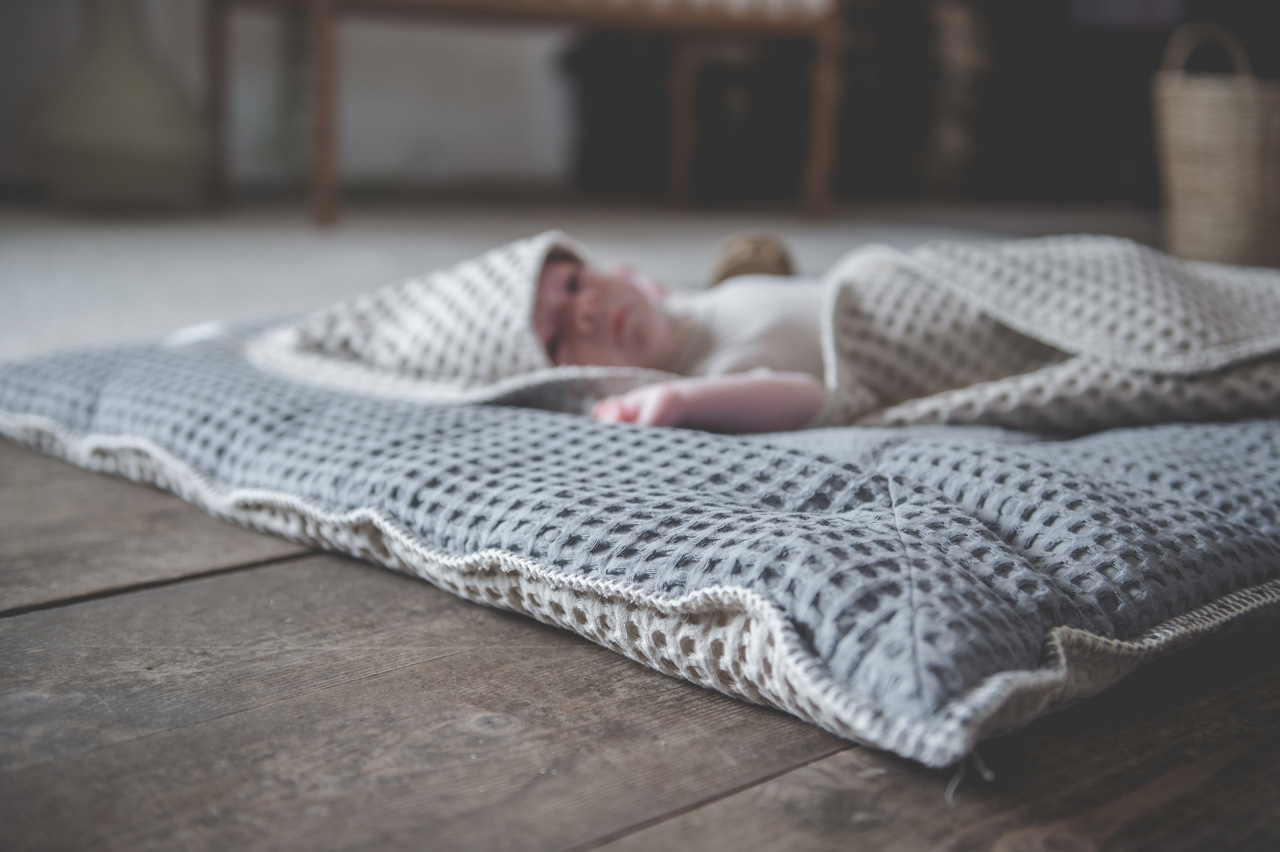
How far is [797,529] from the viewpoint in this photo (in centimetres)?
53

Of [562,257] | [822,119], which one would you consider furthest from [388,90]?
[562,257]

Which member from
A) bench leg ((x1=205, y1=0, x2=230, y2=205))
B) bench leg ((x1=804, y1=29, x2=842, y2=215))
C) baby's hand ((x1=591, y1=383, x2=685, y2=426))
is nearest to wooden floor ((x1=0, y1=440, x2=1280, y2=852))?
baby's hand ((x1=591, y1=383, x2=685, y2=426))

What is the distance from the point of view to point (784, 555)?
1.65ft

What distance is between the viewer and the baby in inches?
32.3

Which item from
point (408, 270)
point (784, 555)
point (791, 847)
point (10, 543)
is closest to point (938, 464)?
point (784, 555)

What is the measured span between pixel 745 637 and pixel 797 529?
7 cm

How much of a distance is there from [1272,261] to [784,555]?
6.64ft

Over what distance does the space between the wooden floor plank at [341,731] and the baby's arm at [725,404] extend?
236 mm

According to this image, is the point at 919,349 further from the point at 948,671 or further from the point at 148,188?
the point at 148,188

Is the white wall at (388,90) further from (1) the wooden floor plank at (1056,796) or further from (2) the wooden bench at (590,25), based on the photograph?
(1) the wooden floor plank at (1056,796)

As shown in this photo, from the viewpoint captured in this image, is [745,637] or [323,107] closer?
[745,637]

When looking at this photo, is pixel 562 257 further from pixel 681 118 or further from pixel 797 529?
pixel 681 118

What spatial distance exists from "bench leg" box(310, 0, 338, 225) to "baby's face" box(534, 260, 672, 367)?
5.47ft

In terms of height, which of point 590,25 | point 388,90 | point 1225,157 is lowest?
point 1225,157
